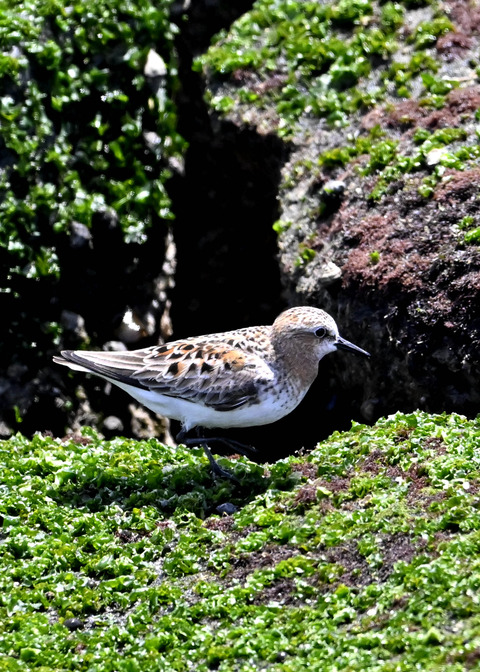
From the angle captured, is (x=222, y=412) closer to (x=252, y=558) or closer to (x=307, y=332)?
(x=307, y=332)

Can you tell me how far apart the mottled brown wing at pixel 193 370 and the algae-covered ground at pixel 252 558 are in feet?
2.08

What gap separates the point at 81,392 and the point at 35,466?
3.08m

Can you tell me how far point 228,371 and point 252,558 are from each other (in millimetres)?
1963

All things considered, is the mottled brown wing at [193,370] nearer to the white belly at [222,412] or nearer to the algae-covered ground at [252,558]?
the white belly at [222,412]

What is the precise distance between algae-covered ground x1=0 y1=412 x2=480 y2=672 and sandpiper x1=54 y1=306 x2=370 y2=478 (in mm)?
457

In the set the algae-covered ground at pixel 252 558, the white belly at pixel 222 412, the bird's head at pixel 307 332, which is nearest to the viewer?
the algae-covered ground at pixel 252 558

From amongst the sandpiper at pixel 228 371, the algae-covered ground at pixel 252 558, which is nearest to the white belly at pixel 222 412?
the sandpiper at pixel 228 371

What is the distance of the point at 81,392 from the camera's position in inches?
463

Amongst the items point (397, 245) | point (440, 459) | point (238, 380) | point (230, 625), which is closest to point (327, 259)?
point (397, 245)

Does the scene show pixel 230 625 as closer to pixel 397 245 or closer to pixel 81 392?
pixel 397 245

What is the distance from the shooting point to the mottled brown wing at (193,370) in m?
8.52

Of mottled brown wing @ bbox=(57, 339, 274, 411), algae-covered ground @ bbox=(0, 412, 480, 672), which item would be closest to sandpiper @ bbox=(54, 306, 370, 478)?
mottled brown wing @ bbox=(57, 339, 274, 411)

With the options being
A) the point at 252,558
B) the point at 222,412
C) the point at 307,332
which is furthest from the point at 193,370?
the point at 252,558

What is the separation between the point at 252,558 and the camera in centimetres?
707
